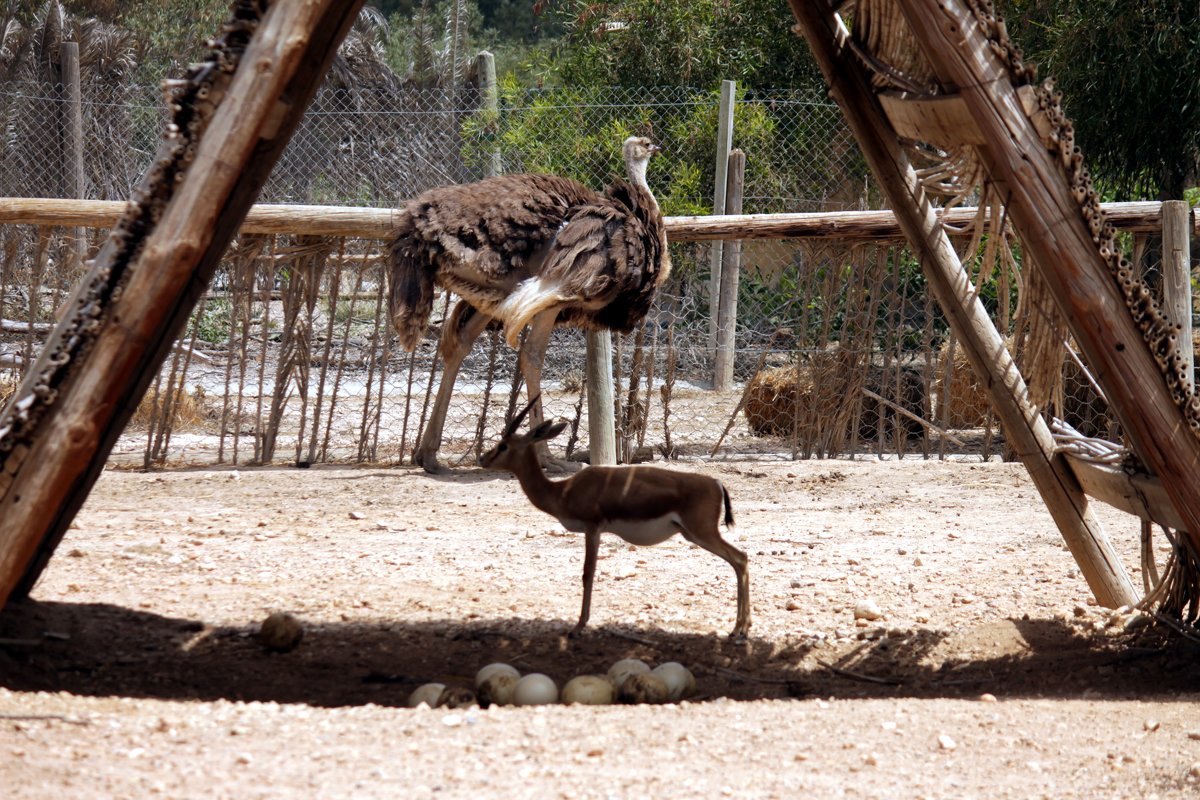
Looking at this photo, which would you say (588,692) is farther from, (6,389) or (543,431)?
(6,389)

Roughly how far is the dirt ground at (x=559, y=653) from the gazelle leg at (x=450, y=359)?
22.5 inches

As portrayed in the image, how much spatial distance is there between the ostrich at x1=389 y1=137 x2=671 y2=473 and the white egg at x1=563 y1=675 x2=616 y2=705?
419 cm

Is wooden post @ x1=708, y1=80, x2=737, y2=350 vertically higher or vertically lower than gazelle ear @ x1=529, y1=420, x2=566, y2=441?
higher

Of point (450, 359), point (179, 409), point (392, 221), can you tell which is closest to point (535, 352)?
point (450, 359)

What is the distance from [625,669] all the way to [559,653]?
0.51 metres

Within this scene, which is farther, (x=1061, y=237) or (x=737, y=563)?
(x=737, y=563)

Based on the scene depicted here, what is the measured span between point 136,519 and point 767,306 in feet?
21.4

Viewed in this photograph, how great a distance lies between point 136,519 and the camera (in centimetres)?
698

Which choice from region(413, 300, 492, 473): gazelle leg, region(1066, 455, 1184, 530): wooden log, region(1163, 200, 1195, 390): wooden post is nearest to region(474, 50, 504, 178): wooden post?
region(413, 300, 492, 473): gazelle leg

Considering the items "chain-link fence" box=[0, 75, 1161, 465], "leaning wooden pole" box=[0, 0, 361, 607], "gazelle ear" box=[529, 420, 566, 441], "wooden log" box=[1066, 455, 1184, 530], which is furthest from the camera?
"chain-link fence" box=[0, 75, 1161, 465]

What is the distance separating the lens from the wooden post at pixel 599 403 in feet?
28.6

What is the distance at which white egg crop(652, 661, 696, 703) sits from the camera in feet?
14.0

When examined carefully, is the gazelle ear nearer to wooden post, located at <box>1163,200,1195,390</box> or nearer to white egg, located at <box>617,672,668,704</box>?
white egg, located at <box>617,672,668,704</box>

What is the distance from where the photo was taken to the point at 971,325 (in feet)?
16.9
